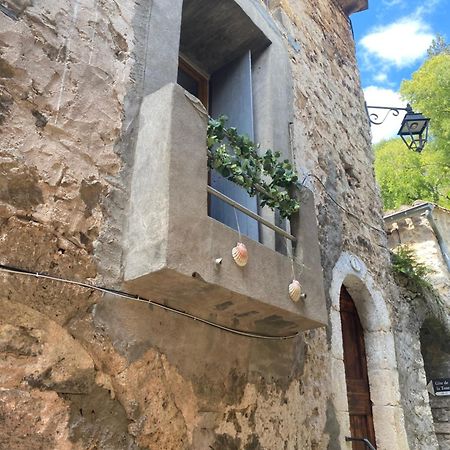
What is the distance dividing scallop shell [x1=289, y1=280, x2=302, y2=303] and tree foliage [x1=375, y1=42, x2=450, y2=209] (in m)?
10.8

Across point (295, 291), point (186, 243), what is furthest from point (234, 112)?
point (186, 243)

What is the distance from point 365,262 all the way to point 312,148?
129 cm

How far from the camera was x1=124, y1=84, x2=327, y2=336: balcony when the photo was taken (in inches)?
80.3

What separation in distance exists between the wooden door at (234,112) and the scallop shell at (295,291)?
2.25ft

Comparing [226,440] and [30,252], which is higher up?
[30,252]

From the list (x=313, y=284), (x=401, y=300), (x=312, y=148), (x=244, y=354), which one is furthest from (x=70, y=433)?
(x=401, y=300)

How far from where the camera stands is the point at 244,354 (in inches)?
106

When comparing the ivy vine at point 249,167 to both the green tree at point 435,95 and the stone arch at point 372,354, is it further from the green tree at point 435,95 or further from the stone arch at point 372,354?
the green tree at point 435,95

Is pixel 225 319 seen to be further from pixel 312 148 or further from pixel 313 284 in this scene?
pixel 312 148

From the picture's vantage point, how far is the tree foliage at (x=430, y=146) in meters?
12.1

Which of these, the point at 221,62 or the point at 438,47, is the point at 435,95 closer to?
the point at 438,47

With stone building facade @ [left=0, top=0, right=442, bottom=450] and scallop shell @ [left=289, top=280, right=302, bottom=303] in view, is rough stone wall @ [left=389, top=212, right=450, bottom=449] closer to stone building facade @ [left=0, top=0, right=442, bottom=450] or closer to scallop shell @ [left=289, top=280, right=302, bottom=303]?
stone building facade @ [left=0, top=0, right=442, bottom=450]

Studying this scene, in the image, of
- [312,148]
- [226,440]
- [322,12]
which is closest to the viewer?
[226,440]

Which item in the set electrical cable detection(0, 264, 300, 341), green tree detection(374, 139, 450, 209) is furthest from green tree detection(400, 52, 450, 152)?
electrical cable detection(0, 264, 300, 341)
